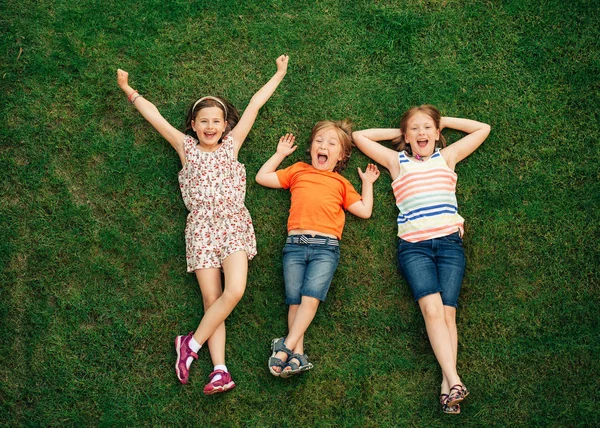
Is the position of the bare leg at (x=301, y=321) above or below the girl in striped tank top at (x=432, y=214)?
below

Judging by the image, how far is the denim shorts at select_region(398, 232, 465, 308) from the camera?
459 centimetres

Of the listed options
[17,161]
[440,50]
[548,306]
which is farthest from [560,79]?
[17,161]

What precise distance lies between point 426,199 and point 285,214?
1.29 m

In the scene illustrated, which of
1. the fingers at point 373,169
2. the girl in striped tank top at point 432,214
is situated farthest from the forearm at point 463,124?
the fingers at point 373,169

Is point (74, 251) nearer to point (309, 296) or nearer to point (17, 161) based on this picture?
point (17, 161)

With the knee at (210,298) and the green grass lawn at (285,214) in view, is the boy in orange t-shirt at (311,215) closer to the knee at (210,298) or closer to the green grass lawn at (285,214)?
the green grass lawn at (285,214)

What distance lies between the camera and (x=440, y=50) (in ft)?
17.5

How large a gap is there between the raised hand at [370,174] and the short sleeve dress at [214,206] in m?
1.11

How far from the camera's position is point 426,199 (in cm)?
480

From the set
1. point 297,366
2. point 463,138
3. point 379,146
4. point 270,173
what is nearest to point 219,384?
point 297,366

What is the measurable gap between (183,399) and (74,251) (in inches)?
65.4

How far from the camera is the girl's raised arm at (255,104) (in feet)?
16.3

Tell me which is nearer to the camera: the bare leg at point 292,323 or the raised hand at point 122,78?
the bare leg at point 292,323

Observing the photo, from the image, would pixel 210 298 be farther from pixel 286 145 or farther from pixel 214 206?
pixel 286 145
